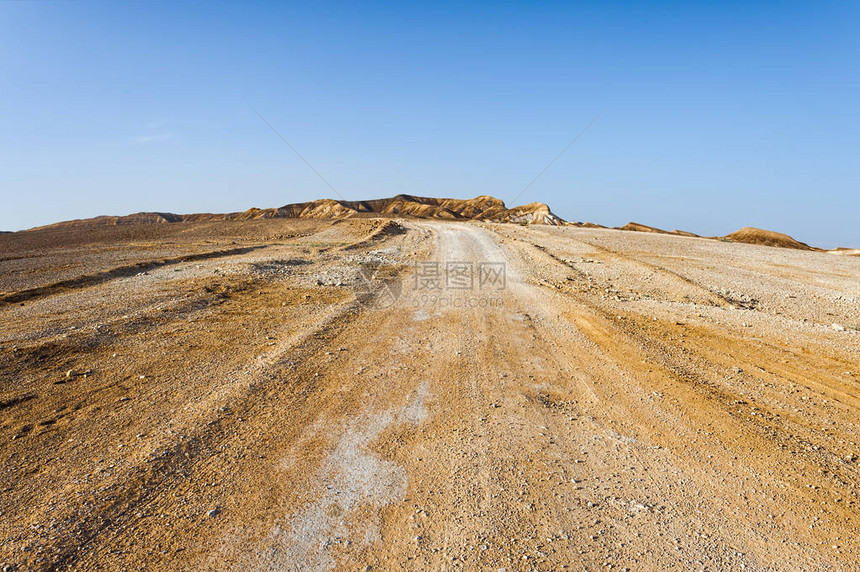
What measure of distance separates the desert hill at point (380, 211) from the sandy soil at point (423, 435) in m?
53.3

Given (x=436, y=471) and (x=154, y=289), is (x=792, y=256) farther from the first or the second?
(x=154, y=289)

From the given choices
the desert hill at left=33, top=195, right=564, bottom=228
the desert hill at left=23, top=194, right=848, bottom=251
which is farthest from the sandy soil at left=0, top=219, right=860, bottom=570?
the desert hill at left=33, top=195, right=564, bottom=228

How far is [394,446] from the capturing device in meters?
4.80

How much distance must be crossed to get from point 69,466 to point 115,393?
1765 mm

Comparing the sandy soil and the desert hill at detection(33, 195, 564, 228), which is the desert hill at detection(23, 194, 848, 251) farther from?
the sandy soil

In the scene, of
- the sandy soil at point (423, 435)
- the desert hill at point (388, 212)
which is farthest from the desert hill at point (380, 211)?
the sandy soil at point (423, 435)

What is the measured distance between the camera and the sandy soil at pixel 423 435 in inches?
135

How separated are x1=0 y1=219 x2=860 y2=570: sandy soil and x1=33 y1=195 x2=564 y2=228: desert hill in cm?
5333

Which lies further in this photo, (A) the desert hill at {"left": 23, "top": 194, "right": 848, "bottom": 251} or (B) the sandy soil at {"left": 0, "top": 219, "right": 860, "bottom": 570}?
(A) the desert hill at {"left": 23, "top": 194, "right": 848, "bottom": 251}

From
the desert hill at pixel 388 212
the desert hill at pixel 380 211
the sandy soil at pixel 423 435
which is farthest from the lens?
the desert hill at pixel 380 211

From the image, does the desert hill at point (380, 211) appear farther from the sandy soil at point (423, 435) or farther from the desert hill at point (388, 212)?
the sandy soil at point (423, 435)

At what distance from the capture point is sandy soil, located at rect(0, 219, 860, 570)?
11.3 feet

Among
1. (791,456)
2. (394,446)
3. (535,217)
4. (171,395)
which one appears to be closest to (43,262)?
(171,395)

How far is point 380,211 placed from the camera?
82375 mm
